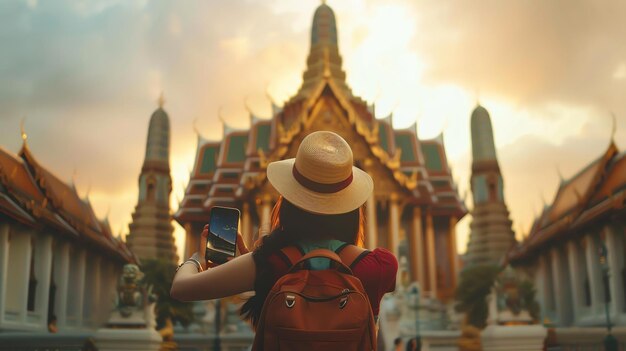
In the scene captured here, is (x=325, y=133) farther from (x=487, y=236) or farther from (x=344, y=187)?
(x=487, y=236)

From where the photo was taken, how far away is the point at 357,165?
24.4 meters

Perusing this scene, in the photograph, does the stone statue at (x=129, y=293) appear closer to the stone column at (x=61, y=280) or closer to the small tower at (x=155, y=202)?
the stone column at (x=61, y=280)

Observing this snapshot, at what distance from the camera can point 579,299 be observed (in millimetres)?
22531

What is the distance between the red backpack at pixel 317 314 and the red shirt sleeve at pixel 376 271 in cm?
13

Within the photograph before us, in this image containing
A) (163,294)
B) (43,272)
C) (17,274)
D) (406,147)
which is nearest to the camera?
(17,274)

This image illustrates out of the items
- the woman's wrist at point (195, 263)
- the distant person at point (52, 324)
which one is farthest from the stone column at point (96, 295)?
the woman's wrist at point (195, 263)

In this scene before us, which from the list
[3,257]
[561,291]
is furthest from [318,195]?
[561,291]

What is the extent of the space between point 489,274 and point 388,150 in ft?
29.1

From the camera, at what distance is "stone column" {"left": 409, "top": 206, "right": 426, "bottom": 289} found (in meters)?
26.8

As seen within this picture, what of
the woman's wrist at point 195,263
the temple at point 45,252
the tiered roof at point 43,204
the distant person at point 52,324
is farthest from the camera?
the distant person at point 52,324

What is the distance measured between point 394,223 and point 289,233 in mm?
23133

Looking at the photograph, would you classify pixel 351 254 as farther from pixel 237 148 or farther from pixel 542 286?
pixel 237 148

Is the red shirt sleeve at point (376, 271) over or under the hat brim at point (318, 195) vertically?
under

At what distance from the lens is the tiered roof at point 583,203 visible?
745 inches
